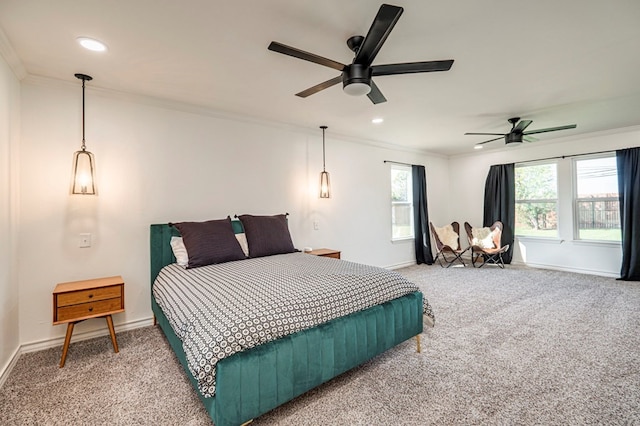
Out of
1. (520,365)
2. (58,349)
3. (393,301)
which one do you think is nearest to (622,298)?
(520,365)

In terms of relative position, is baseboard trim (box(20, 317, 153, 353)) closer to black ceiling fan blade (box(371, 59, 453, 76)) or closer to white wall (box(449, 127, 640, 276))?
black ceiling fan blade (box(371, 59, 453, 76))

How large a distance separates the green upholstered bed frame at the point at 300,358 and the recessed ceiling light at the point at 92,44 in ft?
7.17

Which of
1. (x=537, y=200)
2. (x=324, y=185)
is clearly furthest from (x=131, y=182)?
(x=537, y=200)

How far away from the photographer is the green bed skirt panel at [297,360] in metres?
1.46

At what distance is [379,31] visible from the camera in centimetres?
166

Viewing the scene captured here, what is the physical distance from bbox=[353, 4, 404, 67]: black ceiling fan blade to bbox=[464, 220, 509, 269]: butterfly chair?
4.86 m

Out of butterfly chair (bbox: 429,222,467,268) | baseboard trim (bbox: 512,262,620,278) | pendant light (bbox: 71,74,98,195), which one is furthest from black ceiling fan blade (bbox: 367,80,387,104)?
baseboard trim (bbox: 512,262,620,278)

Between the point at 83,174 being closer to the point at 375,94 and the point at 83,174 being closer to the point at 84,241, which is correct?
the point at 84,241

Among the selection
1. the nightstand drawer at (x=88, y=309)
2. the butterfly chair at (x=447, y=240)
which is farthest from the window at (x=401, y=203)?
the nightstand drawer at (x=88, y=309)

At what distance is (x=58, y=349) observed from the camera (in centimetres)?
263

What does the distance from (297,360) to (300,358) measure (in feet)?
0.07

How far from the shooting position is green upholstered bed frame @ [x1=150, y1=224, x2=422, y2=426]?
4.79 feet

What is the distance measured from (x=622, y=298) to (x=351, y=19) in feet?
15.5

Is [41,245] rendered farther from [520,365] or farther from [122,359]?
[520,365]
